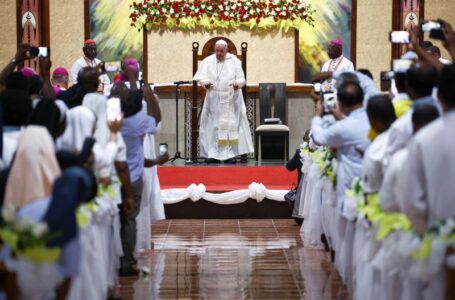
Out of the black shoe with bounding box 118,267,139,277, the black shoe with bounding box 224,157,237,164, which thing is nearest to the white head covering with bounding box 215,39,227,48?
the black shoe with bounding box 224,157,237,164

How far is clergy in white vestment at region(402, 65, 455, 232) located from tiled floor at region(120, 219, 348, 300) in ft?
9.41

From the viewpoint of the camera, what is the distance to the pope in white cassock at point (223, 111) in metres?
14.5

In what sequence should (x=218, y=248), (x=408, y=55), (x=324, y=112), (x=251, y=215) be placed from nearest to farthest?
(x=408, y=55)
(x=324, y=112)
(x=218, y=248)
(x=251, y=215)

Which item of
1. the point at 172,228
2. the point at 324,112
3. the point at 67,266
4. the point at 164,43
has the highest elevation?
the point at 164,43

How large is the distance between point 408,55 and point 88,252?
2671 millimetres

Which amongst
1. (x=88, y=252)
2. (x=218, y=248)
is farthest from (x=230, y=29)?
(x=88, y=252)

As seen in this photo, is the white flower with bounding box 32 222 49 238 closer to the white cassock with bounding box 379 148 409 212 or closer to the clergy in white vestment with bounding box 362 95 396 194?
the white cassock with bounding box 379 148 409 212

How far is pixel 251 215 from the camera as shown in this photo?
12.3 metres

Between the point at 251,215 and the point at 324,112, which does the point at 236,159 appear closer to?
the point at 251,215

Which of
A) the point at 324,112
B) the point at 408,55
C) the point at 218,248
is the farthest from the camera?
the point at 218,248

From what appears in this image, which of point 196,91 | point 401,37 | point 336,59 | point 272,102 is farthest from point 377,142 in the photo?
point 272,102

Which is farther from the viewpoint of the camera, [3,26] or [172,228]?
[3,26]

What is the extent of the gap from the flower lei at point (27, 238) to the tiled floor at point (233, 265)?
3058 millimetres

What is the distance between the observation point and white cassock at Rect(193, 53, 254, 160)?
14555 millimetres
